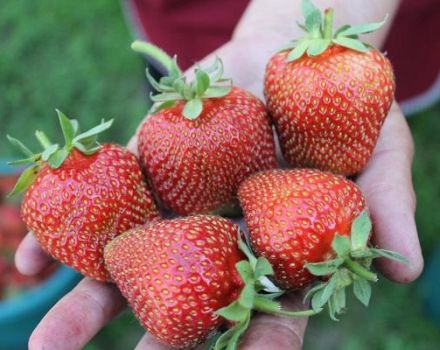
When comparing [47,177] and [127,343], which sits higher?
[47,177]

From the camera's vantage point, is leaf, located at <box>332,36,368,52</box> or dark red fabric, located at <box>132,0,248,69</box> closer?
leaf, located at <box>332,36,368,52</box>

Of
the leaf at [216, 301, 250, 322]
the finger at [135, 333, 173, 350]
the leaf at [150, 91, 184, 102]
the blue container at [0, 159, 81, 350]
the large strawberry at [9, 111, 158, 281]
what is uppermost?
the leaf at [150, 91, 184, 102]

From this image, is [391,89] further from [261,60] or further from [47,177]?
[47,177]

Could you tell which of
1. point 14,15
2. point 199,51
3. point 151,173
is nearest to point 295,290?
point 151,173

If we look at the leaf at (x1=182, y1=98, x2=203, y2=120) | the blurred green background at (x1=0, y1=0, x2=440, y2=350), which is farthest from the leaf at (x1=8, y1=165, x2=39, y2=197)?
the blurred green background at (x1=0, y1=0, x2=440, y2=350)

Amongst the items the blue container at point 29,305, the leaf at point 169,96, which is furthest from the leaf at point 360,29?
the blue container at point 29,305

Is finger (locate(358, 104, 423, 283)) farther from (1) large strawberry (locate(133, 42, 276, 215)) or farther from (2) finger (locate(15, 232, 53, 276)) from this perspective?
(2) finger (locate(15, 232, 53, 276))
